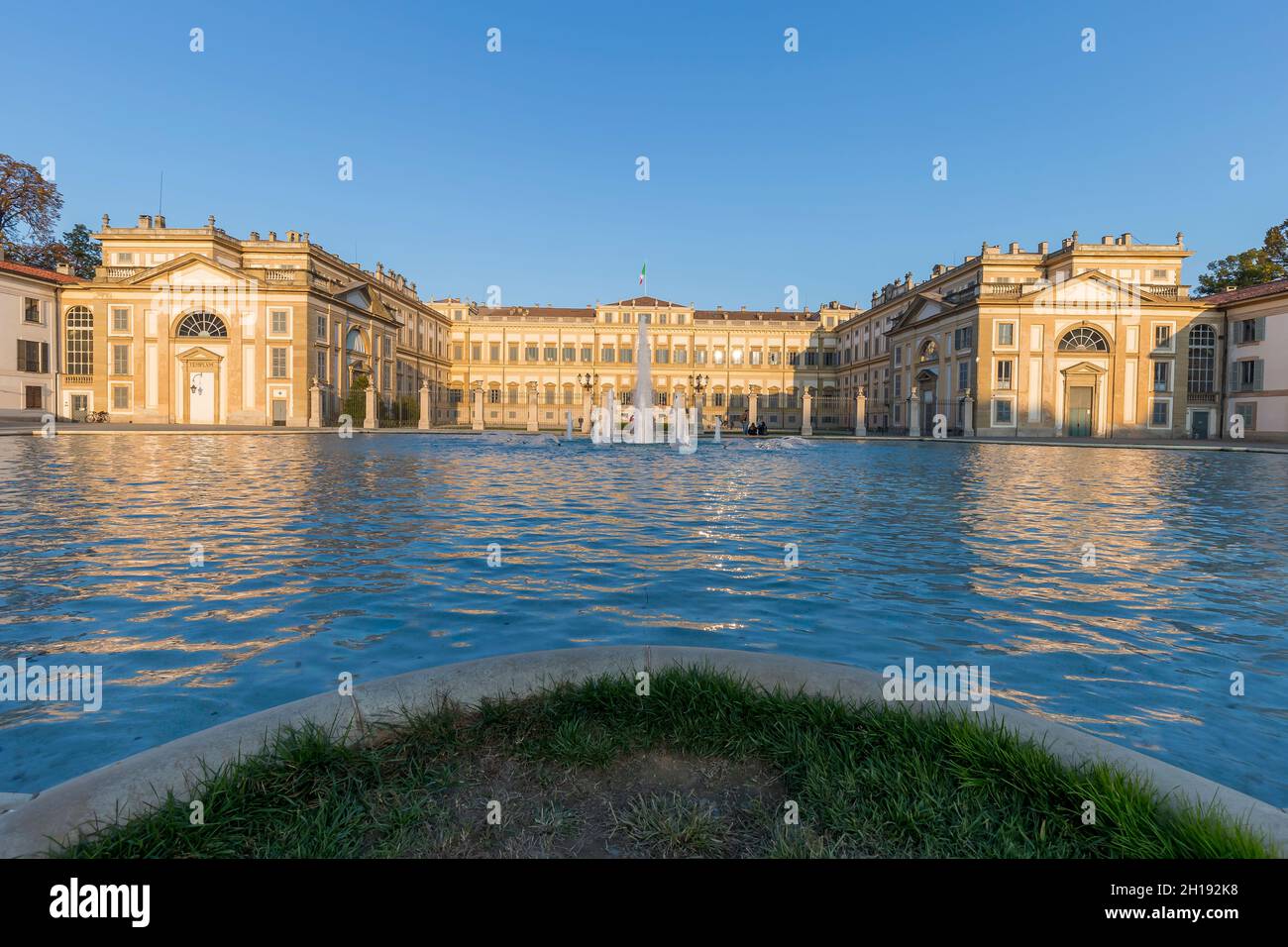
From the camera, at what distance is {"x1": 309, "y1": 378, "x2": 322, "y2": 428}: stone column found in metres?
42.9

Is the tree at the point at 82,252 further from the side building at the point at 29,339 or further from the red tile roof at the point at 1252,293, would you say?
the red tile roof at the point at 1252,293

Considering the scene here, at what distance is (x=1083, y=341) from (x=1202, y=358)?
713 cm

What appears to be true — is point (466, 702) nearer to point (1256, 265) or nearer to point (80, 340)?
point (80, 340)

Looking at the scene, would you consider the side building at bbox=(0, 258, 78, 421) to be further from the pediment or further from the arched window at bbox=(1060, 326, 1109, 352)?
the arched window at bbox=(1060, 326, 1109, 352)

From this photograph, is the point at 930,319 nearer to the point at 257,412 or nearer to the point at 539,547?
the point at 257,412

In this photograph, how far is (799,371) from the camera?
250ft

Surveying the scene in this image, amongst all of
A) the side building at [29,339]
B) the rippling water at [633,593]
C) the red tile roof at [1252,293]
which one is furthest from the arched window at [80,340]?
the red tile roof at [1252,293]

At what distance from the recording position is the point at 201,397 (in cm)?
4412

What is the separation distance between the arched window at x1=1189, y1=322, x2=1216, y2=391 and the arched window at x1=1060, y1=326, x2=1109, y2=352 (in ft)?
17.1

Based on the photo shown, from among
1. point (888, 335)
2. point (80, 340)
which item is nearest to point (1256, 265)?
point (888, 335)
